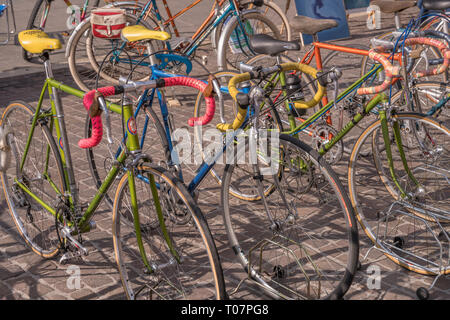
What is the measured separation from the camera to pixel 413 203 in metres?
4.78

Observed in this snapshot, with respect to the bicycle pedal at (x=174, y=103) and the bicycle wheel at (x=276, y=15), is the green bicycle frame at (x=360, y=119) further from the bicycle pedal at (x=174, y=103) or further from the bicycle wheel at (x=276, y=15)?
the bicycle wheel at (x=276, y=15)

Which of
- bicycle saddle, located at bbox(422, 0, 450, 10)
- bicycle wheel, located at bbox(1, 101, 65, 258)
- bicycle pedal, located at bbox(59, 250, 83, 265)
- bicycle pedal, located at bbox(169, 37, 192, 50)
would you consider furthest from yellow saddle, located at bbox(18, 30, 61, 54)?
bicycle pedal, located at bbox(169, 37, 192, 50)

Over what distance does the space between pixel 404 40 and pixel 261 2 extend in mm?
4304

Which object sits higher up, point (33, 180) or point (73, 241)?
point (33, 180)

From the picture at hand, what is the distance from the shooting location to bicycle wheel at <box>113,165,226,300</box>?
3.52 m

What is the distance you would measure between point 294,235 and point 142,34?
5.77 ft

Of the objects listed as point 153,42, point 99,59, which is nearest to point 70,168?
point 153,42

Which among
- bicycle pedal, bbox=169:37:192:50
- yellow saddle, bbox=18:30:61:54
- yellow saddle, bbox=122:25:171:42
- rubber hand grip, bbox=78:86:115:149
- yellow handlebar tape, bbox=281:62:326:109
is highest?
yellow saddle, bbox=18:30:61:54

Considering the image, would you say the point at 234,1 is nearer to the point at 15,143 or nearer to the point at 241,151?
the point at 15,143

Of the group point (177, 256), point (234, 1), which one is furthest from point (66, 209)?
point (234, 1)

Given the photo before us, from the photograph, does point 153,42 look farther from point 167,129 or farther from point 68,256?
point 68,256

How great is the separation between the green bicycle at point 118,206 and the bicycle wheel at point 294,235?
1.23 feet

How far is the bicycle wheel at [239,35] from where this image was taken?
801 cm

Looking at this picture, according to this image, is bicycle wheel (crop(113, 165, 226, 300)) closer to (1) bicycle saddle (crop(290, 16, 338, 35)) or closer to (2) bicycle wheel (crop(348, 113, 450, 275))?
(2) bicycle wheel (crop(348, 113, 450, 275))
